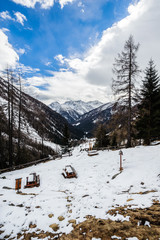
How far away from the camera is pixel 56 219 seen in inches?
172

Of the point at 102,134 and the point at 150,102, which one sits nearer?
the point at 150,102

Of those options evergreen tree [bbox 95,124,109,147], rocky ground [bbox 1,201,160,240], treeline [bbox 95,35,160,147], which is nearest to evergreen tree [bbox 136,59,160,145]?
treeline [bbox 95,35,160,147]

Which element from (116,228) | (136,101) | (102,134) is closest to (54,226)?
(116,228)

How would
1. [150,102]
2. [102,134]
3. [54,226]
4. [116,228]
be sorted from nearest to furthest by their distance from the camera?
[116,228] → [54,226] → [150,102] → [102,134]

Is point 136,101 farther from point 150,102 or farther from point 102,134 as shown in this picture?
point 102,134

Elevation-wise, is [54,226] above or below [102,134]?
below

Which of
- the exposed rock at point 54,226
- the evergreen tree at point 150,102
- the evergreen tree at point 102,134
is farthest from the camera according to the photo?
the evergreen tree at point 102,134

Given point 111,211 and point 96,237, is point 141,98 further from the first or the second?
point 96,237

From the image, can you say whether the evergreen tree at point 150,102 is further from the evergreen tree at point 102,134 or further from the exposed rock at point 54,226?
the evergreen tree at point 102,134

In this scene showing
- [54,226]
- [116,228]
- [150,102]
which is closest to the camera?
[116,228]

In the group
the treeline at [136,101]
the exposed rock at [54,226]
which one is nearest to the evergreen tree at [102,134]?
the treeline at [136,101]

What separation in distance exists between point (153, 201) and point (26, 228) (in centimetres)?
520

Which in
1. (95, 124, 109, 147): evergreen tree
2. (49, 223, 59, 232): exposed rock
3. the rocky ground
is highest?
(95, 124, 109, 147): evergreen tree

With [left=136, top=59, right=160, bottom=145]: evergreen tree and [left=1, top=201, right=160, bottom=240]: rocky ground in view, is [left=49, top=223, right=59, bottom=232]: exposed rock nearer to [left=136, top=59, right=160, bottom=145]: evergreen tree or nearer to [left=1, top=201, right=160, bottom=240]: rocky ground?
[left=1, top=201, right=160, bottom=240]: rocky ground
